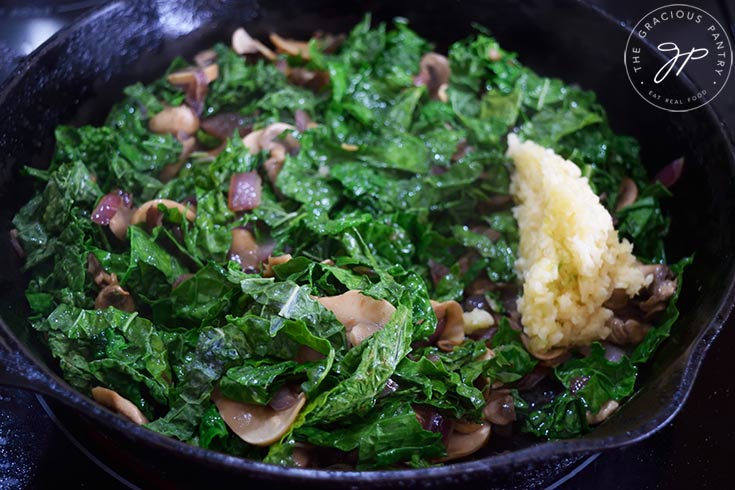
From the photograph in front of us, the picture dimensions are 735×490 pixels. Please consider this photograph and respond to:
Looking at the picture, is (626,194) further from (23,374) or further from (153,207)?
(23,374)

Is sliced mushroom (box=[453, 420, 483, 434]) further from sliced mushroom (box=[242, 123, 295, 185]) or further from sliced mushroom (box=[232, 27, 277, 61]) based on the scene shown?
sliced mushroom (box=[232, 27, 277, 61])

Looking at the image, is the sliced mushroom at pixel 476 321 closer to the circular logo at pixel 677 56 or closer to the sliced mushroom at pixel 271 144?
the sliced mushroom at pixel 271 144

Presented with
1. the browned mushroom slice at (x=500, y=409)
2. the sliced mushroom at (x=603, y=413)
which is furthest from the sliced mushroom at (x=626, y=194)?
the browned mushroom slice at (x=500, y=409)

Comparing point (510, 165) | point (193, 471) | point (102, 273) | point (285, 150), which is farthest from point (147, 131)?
point (193, 471)

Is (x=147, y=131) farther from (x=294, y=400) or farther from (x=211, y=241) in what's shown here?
(x=294, y=400)

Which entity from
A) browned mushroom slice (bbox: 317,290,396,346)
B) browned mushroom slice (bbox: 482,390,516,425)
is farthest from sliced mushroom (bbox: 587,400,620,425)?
browned mushroom slice (bbox: 317,290,396,346)

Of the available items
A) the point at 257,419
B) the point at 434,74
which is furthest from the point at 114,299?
the point at 434,74
